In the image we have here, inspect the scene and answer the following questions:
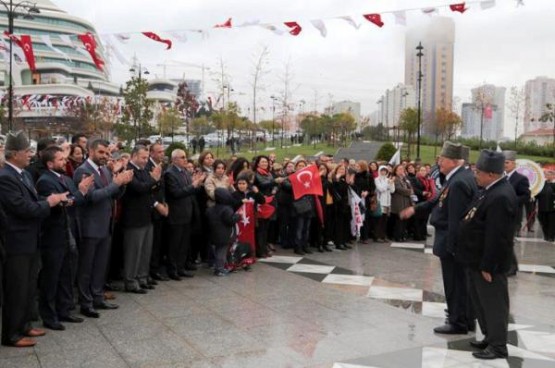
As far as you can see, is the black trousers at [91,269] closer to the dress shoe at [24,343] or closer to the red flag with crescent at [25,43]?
the dress shoe at [24,343]

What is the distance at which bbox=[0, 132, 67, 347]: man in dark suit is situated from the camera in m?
4.95

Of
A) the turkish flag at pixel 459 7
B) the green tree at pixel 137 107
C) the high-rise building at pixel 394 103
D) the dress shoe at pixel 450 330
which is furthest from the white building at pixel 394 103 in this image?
the dress shoe at pixel 450 330

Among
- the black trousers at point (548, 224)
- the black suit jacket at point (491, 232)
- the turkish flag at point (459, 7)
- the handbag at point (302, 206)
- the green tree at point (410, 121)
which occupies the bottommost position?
the black trousers at point (548, 224)

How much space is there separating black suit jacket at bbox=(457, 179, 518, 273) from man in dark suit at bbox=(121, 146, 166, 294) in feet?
12.5

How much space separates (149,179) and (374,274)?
3.86m

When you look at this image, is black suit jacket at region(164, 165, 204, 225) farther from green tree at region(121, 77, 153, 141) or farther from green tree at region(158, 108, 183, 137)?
green tree at region(158, 108, 183, 137)

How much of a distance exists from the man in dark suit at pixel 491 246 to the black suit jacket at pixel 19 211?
3.87 meters

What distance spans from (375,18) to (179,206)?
6568mm

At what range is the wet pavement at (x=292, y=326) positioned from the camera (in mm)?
4883

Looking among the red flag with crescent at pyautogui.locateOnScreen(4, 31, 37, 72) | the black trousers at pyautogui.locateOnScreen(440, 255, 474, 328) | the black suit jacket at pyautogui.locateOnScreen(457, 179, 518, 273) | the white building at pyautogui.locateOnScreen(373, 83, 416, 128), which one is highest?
the white building at pyautogui.locateOnScreen(373, 83, 416, 128)

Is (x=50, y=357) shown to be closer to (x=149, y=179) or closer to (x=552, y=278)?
(x=149, y=179)

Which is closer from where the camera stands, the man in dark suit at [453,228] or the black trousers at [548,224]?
the man in dark suit at [453,228]

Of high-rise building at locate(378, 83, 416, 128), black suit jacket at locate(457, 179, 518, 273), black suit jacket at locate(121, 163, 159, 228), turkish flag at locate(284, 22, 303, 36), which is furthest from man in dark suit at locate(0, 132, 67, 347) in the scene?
high-rise building at locate(378, 83, 416, 128)

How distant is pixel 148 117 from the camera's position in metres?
33.2
